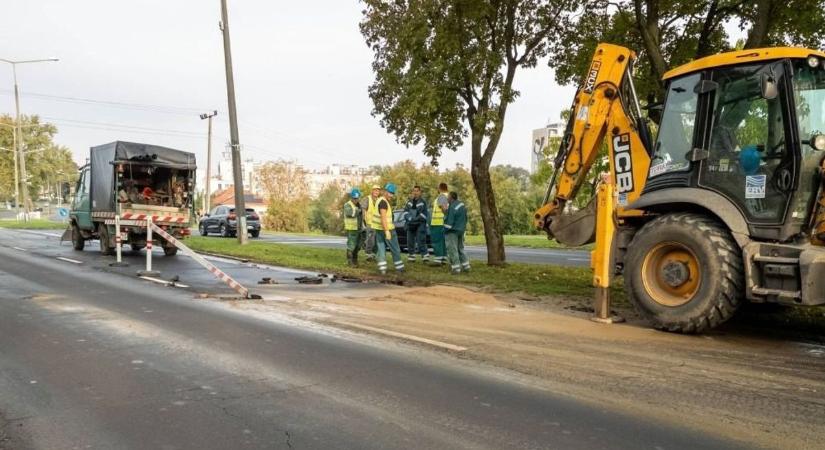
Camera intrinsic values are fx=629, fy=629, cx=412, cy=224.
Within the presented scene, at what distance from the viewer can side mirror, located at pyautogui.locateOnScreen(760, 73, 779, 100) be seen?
6258mm

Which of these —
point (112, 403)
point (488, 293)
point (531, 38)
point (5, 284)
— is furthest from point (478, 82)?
point (112, 403)

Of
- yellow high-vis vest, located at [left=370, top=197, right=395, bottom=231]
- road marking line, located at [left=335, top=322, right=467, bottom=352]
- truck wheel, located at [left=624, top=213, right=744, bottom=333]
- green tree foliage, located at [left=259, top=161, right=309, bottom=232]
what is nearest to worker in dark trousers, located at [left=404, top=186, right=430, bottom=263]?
yellow high-vis vest, located at [left=370, top=197, right=395, bottom=231]

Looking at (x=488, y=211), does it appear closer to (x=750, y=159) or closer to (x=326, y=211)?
(x=750, y=159)

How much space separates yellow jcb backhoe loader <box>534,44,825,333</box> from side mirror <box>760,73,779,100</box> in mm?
12

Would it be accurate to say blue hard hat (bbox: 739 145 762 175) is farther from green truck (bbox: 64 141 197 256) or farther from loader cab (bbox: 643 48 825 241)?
green truck (bbox: 64 141 197 256)

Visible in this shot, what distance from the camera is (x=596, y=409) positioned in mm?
4480

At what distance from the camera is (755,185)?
666 cm

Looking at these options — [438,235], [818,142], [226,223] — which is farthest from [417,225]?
[226,223]

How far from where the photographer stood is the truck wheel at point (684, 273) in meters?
6.61

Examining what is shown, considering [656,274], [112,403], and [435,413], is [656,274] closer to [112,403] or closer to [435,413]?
[435,413]

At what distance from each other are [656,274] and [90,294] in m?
8.42

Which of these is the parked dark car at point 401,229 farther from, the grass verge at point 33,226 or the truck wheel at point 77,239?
the grass verge at point 33,226

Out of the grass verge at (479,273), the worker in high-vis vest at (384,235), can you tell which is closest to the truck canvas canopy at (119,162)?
the grass verge at (479,273)

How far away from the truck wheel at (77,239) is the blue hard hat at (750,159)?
62.9 ft
